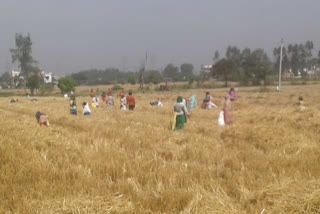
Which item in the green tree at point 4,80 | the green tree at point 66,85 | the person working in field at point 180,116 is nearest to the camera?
the person working in field at point 180,116

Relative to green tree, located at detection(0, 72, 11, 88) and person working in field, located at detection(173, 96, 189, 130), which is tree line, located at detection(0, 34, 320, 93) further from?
person working in field, located at detection(173, 96, 189, 130)

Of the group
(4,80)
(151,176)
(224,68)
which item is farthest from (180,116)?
(4,80)

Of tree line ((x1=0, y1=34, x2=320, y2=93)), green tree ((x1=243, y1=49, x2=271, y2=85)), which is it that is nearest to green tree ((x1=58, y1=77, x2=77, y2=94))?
tree line ((x1=0, y1=34, x2=320, y2=93))

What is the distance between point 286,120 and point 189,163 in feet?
23.7

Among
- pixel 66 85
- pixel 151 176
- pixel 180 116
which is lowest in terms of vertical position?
pixel 151 176

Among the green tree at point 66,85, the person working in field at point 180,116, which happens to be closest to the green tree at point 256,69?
the green tree at point 66,85

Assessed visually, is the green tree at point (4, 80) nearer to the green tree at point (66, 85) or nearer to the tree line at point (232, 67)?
the tree line at point (232, 67)

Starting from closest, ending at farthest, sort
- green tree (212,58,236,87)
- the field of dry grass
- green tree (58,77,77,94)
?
1. the field of dry grass
2. green tree (58,77,77,94)
3. green tree (212,58,236,87)

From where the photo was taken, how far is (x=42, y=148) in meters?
5.48

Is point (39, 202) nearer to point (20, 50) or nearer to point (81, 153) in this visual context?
point (81, 153)

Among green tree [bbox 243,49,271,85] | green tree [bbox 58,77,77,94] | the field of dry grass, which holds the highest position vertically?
green tree [bbox 243,49,271,85]

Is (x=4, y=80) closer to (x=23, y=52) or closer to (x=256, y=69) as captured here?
(x=23, y=52)

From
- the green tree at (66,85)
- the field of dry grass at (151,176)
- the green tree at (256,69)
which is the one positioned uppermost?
the green tree at (256,69)

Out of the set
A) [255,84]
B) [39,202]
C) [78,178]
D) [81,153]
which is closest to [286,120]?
[81,153]
